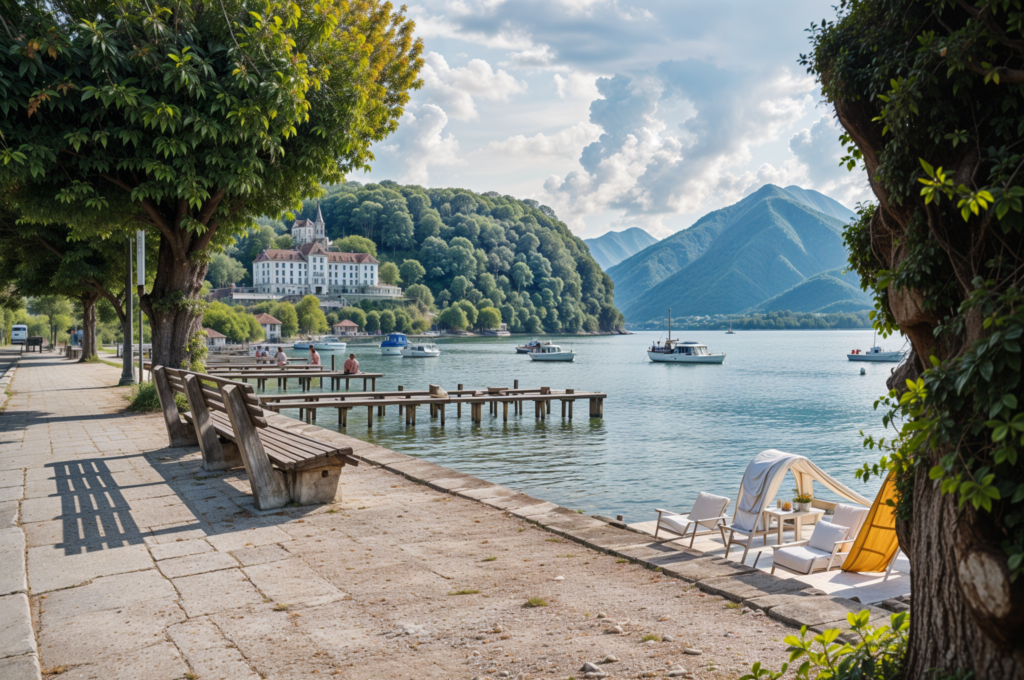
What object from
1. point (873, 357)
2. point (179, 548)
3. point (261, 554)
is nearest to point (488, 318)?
point (873, 357)

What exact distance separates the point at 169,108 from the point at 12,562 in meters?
6.56

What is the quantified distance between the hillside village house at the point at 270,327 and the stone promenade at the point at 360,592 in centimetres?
10778

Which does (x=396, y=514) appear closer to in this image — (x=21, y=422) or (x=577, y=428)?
(x=21, y=422)

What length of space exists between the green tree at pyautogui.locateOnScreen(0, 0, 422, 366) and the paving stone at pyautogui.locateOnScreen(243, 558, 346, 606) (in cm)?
694

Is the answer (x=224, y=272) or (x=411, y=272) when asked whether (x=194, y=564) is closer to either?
(x=224, y=272)

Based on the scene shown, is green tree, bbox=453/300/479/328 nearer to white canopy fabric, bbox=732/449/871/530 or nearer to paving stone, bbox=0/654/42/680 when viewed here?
white canopy fabric, bbox=732/449/871/530

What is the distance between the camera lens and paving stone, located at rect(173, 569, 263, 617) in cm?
455

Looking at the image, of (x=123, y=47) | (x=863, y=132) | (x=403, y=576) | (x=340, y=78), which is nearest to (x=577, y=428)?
(x=340, y=78)

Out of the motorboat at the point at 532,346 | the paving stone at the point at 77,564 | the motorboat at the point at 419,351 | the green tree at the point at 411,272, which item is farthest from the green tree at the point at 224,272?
the paving stone at the point at 77,564

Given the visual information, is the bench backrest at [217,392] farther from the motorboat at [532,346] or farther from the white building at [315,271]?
the white building at [315,271]

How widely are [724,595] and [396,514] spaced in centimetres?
348

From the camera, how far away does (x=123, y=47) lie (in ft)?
34.0

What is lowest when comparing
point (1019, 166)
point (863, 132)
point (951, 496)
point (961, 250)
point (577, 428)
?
point (577, 428)

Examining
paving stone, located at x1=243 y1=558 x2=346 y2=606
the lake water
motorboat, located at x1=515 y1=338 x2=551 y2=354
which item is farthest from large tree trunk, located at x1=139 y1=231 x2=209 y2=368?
motorboat, located at x1=515 y1=338 x2=551 y2=354
